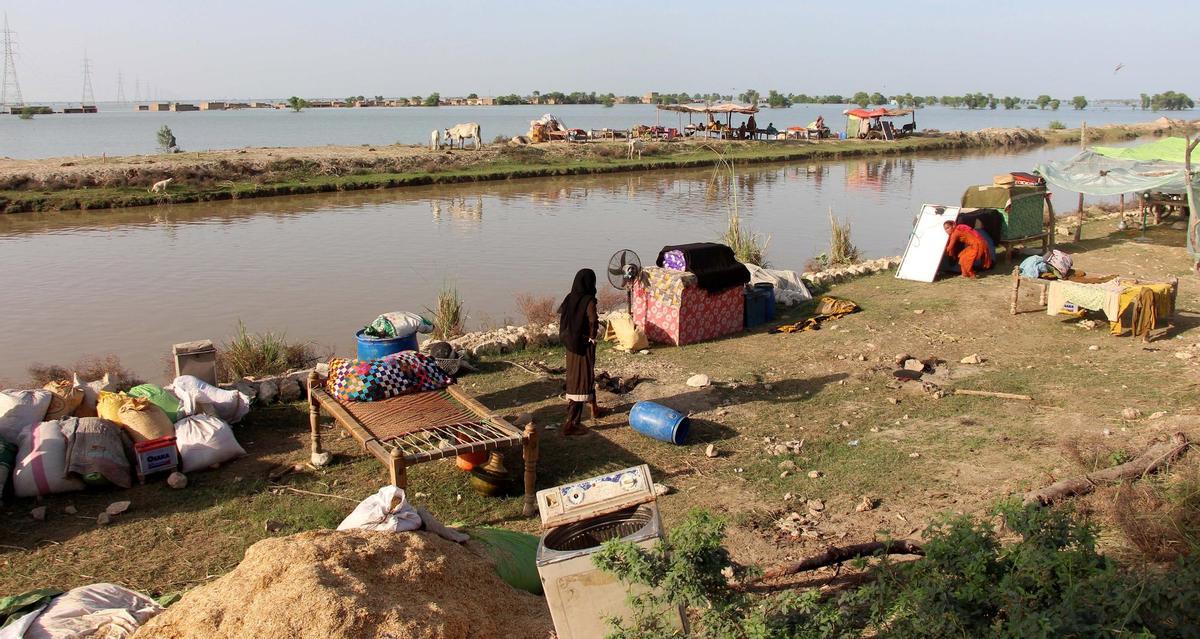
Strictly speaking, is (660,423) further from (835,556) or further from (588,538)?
(588,538)

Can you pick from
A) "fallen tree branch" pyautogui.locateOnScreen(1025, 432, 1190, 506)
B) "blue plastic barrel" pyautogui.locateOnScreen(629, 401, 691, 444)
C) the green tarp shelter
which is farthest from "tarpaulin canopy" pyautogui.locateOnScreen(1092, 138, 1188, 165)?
"blue plastic barrel" pyautogui.locateOnScreen(629, 401, 691, 444)

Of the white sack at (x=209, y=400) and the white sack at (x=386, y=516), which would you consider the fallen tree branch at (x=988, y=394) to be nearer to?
the white sack at (x=386, y=516)

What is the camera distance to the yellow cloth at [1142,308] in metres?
8.66

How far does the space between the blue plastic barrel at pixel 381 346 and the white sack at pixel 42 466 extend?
2.32 m

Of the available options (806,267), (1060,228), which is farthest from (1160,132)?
(806,267)

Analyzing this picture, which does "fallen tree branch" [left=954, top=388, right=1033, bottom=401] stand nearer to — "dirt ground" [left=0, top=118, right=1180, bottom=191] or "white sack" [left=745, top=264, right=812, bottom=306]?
"white sack" [left=745, top=264, right=812, bottom=306]

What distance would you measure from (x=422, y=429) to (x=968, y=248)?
8.89m

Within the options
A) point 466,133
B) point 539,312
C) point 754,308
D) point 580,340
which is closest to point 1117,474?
point 580,340

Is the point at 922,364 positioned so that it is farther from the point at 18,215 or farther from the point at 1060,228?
the point at 18,215

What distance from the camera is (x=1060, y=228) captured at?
53.3 feet

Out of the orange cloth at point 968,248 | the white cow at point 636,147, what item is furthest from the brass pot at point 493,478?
the white cow at point 636,147

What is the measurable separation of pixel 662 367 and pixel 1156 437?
4.23 m

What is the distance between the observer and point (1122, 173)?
A: 1377cm

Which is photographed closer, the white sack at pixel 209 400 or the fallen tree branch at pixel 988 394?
the white sack at pixel 209 400
